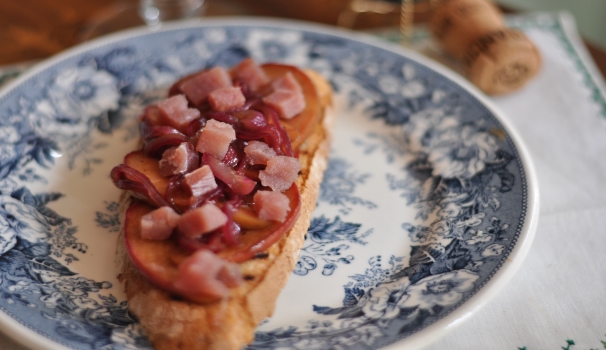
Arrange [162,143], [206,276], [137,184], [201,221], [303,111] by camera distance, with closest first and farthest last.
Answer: [206,276]
[201,221]
[137,184]
[162,143]
[303,111]

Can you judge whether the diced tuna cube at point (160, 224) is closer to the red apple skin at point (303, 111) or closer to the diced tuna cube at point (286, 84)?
the red apple skin at point (303, 111)

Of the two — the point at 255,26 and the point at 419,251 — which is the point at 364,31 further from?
the point at 419,251

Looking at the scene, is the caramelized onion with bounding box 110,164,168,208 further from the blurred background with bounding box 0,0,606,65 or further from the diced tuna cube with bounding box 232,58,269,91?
the blurred background with bounding box 0,0,606,65

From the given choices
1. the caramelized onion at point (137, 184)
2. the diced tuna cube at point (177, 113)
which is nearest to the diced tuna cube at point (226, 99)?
the diced tuna cube at point (177, 113)

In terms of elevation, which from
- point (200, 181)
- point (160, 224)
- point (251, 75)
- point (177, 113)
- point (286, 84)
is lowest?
point (160, 224)

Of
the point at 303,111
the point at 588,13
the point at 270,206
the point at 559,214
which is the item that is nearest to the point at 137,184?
the point at 270,206

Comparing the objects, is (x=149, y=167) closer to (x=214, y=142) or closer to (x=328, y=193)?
(x=214, y=142)

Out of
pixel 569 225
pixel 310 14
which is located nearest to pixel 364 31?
pixel 310 14
